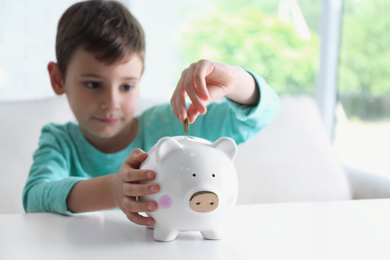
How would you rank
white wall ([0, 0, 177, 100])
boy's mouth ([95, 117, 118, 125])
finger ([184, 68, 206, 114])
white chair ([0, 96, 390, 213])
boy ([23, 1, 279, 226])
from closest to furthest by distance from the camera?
finger ([184, 68, 206, 114]), boy ([23, 1, 279, 226]), boy's mouth ([95, 117, 118, 125]), white chair ([0, 96, 390, 213]), white wall ([0, 0, 177, 100])

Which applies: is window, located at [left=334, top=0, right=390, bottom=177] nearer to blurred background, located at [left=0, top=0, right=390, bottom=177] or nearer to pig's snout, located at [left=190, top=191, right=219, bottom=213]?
blurred background, located at [left=0, top=0, right=390, bottom=177]

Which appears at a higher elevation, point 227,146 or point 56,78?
point 56,78

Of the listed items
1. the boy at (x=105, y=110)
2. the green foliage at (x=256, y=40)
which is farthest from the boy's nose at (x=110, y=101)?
the green foliage at (x=256, y=40)

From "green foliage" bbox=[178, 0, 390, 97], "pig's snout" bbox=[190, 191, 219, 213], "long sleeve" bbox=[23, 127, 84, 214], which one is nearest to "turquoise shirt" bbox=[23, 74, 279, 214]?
"long sleeve" bbox=[23, 127, 84, 214]

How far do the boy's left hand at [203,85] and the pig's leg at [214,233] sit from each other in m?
0.14

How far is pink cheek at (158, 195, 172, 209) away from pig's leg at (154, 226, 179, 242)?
0.03 m

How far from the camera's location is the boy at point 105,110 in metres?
0.69

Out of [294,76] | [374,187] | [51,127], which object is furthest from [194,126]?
[294,76]

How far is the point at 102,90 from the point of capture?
3.03 feet

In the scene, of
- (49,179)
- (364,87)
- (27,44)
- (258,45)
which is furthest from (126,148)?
(258,45)

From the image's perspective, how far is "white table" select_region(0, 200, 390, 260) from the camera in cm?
49

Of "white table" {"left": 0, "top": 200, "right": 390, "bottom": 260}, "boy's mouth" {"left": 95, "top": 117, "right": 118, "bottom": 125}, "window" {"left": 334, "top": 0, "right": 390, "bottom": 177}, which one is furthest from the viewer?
"window" {"left": 334, "top": 0, "right": 390, "bottom": 177}

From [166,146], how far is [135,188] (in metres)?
0.06

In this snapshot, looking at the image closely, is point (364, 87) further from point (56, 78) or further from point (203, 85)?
point (203, 85)
